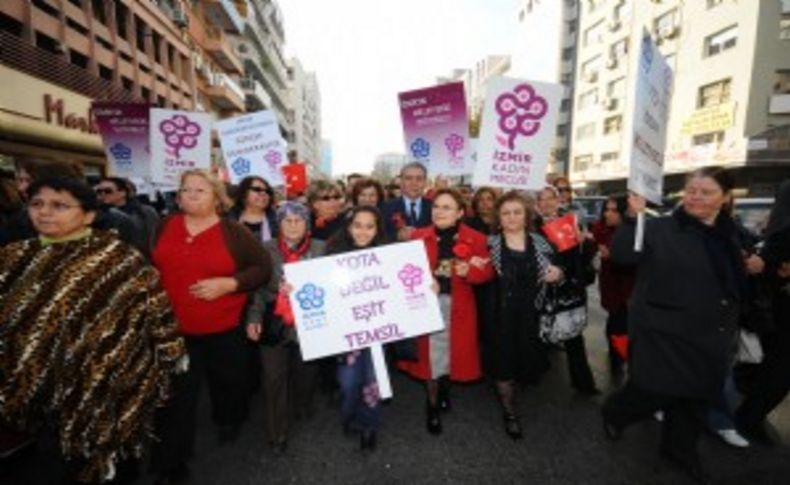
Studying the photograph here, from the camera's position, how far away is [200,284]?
328cm

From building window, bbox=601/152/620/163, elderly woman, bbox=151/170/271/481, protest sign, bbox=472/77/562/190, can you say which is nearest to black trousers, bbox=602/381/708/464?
protest sign, bbox=472/77/562/190

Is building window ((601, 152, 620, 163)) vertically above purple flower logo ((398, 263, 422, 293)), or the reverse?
building window ((601, 152, 620, 163))

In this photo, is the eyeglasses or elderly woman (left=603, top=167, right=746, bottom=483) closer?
the eyeglasses

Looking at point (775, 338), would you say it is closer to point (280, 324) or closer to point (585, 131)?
point (280, 324)

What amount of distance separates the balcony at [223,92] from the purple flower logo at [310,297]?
1343 inches

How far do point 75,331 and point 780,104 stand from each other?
31.1 m

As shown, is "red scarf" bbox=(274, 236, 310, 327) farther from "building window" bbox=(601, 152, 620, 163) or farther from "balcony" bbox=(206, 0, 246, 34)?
"building window" bbox=(601, 152, 620, 163)

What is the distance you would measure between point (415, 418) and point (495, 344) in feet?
3.23

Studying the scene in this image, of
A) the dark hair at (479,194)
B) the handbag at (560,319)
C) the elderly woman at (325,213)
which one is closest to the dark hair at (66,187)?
the elderly woman at (325,213)

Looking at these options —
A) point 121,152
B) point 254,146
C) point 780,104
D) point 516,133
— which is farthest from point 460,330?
point 780,104

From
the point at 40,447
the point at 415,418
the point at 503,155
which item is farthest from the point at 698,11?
the point at 40,447

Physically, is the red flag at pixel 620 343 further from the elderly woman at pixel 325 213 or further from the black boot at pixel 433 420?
the elderly woman at pixel 325 213

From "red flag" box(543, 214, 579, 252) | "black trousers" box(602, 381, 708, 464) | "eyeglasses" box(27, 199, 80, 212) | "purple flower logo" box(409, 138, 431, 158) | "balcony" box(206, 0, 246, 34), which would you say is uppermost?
"balcony" box(206, 0, 246, 34)

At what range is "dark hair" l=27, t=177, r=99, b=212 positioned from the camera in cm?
264
